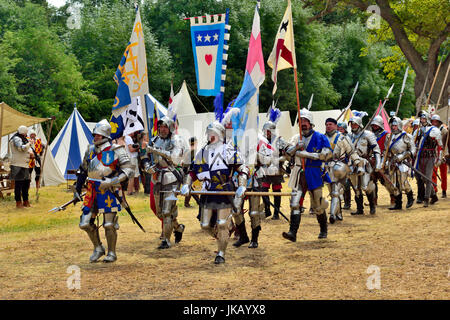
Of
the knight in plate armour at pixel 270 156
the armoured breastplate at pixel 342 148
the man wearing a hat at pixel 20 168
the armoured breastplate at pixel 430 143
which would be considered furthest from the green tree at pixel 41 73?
the armoured breastplate at pixel 342 148

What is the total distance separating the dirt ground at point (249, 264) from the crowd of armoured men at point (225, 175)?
41 centimetres

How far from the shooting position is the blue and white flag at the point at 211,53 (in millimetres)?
8562

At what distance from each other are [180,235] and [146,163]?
4.19 ft

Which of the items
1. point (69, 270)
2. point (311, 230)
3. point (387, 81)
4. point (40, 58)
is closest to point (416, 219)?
point (311, 230)

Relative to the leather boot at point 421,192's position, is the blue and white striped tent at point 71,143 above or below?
above

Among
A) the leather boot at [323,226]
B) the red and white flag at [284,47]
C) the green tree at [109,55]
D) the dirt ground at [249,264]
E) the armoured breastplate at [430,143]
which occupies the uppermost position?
the green tree at [109,55]

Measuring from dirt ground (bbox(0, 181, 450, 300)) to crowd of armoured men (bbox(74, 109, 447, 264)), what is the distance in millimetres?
413

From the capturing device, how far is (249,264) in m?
7.43

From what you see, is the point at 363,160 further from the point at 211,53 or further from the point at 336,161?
the point at 211,53

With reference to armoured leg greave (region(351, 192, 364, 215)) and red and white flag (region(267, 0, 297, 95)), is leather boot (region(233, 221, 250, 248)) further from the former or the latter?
armoured leg greave (region(351, 192, 364, 215))

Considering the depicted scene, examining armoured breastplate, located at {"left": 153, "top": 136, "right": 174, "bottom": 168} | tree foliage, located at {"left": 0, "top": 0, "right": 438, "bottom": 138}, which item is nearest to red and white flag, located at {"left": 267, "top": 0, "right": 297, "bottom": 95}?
armoured breastplate, located at {"left": 153, "top": 136, "right": 174, "bottom": 168}

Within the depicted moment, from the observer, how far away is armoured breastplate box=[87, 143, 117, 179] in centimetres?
742

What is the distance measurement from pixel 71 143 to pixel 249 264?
40.5ft

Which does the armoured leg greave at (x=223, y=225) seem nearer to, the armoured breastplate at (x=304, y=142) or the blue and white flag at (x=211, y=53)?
the armoured breastplate at (x=304, y=142)
